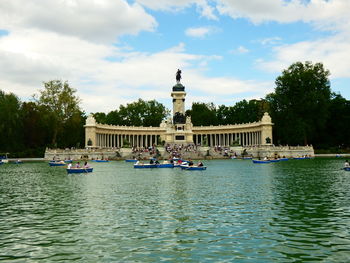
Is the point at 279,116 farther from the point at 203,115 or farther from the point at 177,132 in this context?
the point at 203,115

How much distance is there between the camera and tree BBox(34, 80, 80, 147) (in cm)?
9612

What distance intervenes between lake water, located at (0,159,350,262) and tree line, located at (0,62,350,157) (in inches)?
2639

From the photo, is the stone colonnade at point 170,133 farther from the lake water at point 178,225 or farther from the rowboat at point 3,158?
the lake water at point 178,225

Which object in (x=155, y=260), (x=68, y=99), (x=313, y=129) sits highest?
(x=68, y=99)

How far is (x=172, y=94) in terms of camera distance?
10738cm

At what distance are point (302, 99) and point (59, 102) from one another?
190 ft

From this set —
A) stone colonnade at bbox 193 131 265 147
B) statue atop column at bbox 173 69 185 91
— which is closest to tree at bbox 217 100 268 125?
stone colonnade at bbox 193 131 265 147

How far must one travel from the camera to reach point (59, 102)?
317ft

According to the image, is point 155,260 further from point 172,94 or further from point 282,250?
point 172,94

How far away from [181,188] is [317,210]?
11.2 metres

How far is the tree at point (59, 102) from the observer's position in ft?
315

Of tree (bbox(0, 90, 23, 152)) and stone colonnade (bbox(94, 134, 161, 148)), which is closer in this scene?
tree (bbox(0, 90, 23, 152))

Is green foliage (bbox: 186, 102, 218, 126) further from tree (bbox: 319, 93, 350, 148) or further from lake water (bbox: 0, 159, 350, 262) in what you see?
lake water (bbox: 0, 159, 350, 262)

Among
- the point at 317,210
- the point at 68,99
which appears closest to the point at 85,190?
the point at 317,210
